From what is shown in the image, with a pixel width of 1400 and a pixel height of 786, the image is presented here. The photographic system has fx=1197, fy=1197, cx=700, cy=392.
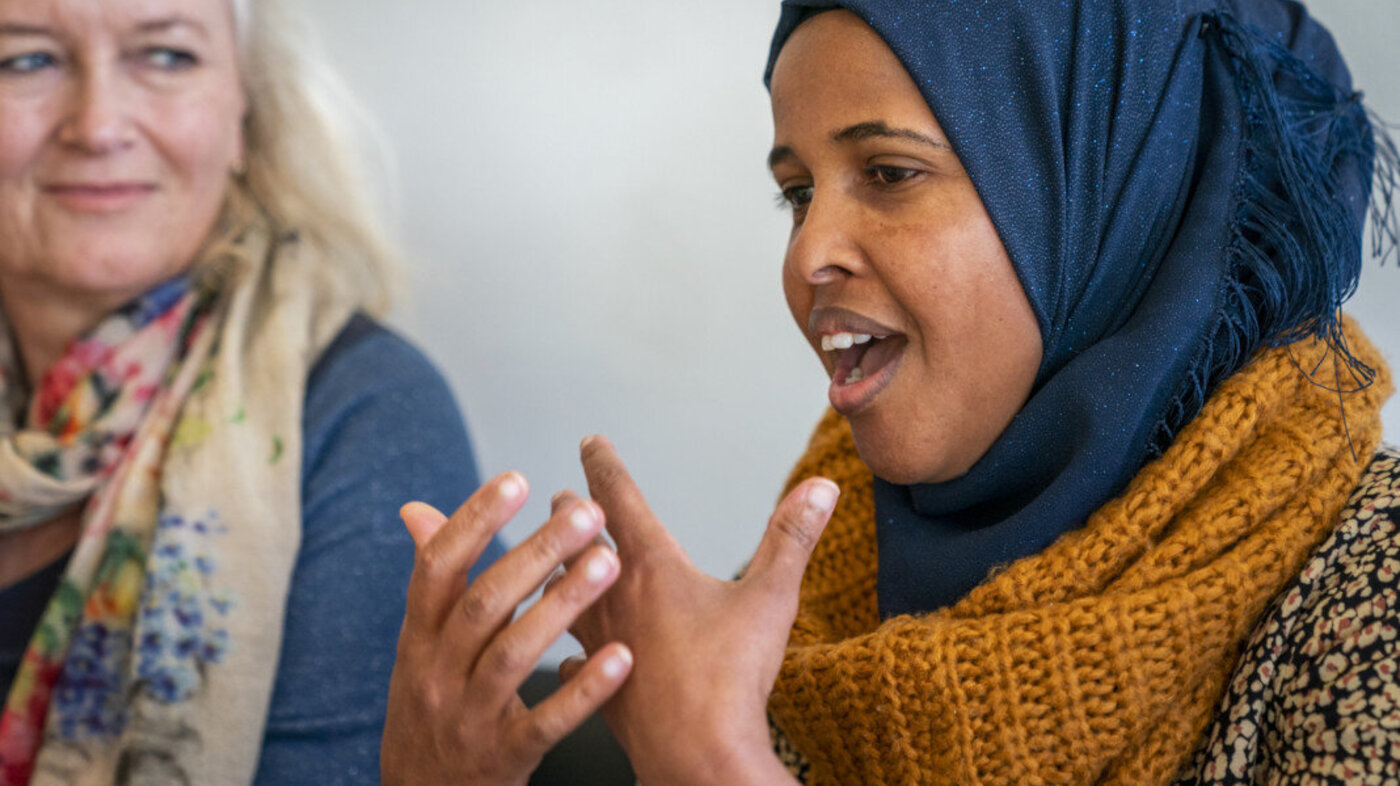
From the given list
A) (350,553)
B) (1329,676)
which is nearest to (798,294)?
(1329,676)

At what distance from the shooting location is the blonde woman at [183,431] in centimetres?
137

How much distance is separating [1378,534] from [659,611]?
54 centimetres

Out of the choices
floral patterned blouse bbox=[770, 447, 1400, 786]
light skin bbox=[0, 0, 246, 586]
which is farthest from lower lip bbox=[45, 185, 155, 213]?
floral patterned blouse bbox=[770, 447, 1400, 786]

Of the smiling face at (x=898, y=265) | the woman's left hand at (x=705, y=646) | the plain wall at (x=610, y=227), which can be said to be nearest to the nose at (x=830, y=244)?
the smiling face at (x=898, y=265)

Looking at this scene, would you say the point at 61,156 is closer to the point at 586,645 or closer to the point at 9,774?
the point at 9,774

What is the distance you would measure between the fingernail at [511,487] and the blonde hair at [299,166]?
0.96m

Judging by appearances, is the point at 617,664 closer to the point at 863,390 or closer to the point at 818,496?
the point at 818,496

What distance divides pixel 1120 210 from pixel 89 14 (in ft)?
3.96

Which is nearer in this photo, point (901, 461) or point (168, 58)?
point (901, 461)

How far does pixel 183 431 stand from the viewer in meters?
1.50

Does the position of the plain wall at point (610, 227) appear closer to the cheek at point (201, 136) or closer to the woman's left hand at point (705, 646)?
the cheek at point (201, 136)

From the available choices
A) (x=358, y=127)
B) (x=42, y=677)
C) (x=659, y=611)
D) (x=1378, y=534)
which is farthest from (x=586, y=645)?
(x=358, y=127)

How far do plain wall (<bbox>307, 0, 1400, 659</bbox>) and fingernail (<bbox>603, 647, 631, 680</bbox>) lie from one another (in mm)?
1143

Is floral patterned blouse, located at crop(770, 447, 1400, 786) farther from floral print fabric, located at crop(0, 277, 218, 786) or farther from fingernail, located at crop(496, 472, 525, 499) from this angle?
floral print fabric, located at crop(0, 277, 218, 786)
